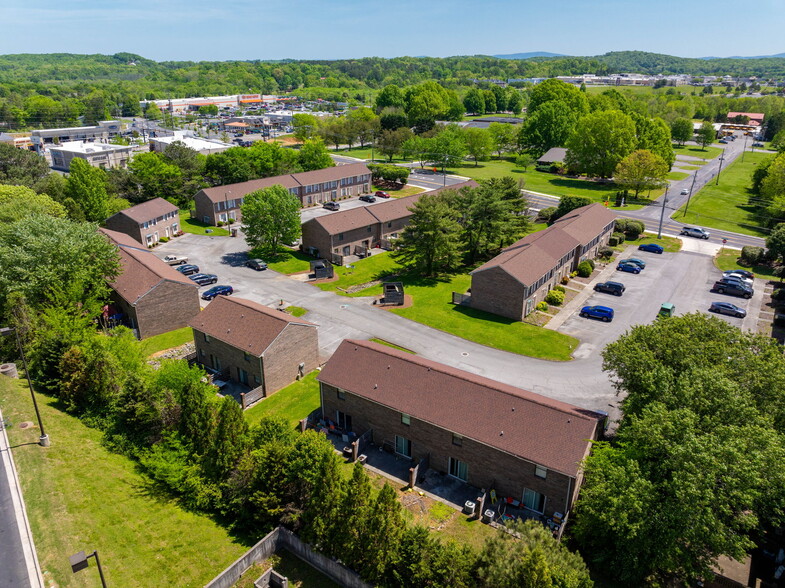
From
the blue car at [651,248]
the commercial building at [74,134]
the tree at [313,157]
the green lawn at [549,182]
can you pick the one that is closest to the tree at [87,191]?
the tree at [313,157]

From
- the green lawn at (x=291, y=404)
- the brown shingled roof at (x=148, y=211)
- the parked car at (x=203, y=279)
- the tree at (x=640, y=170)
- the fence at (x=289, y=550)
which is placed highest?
the tree at (x=640, y=170)

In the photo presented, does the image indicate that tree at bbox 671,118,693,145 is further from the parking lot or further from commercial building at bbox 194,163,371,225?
commercial building at bbox 194,163,371,225

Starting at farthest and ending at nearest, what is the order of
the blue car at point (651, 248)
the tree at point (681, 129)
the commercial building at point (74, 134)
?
the tree at point (681, 129), the commercial building at point (74, 134), the blue car at point (651, 248)

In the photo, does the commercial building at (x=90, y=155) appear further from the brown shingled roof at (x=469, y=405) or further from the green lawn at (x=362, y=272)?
the brown shingled roof at (x=469, y=405)

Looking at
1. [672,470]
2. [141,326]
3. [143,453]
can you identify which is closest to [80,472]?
[143,453]

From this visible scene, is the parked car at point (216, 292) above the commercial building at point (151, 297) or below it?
below

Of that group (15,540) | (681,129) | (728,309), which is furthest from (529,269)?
(681,129)

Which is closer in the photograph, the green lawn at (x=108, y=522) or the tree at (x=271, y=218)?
the green lawn at (x=108, y=522)

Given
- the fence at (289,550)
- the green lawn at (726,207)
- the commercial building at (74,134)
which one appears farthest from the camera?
the commercial building at (74,134)
